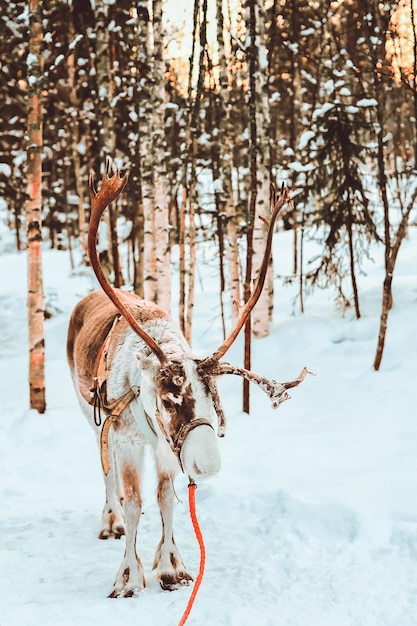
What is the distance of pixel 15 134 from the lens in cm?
2075

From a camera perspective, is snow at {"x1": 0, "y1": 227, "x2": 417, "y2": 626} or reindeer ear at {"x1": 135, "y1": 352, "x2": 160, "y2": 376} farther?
snow at {"x1": 0, "y1": 227, "x2": 417, "y2": 626}

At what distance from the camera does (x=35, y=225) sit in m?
8.38

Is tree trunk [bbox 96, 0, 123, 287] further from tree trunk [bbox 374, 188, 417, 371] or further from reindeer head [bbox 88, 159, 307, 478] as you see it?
reindeer head [bbox 88, 159, 307, 478]

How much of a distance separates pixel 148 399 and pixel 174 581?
3.94 ft

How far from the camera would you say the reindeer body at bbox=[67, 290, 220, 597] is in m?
3.17

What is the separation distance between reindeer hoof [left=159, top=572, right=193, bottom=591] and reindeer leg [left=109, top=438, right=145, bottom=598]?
126mm

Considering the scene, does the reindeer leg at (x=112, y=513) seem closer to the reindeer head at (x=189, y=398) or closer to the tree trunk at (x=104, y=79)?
the reindeer head at (x=189, y=398)

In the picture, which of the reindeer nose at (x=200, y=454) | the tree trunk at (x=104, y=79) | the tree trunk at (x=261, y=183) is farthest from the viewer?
the tree trunk at (x=104, y=79)

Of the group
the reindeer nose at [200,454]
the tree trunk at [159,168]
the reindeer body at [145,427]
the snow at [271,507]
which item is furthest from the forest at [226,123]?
the reindeer nose at [200,454]

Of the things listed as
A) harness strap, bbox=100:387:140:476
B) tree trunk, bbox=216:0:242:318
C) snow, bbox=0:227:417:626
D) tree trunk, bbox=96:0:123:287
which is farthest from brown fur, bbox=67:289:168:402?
tree trunk, bbox=96:0:123:287

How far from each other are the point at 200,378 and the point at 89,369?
5.99 ft

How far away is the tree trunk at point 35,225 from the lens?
8266 mm

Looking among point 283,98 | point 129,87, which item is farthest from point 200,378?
point 283,98

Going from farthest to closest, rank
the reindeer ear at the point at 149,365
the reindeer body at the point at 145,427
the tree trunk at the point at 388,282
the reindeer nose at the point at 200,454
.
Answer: the tree trunk at the point at 388,282
the reindeer ear at the point at 149,365
the reindeer body at the point at 145,427
the reindeer nose at the point at 200,454
